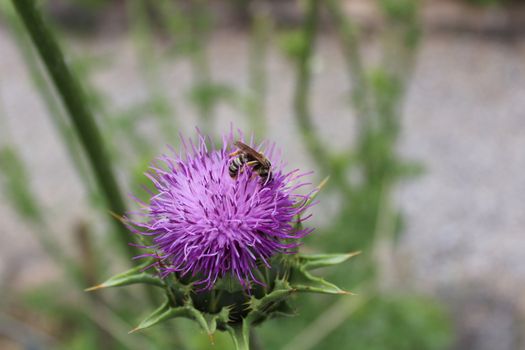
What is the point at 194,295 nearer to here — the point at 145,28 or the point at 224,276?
the point at 224,276

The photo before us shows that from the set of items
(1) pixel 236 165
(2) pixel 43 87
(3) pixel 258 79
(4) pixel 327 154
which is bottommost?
Answer: (4) pixel 327 154

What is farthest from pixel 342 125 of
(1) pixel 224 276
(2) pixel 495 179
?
(1) pixel 224 276


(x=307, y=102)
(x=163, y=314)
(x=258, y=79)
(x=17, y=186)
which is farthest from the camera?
(x=258, y=79)

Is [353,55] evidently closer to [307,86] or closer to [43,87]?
[307,86]

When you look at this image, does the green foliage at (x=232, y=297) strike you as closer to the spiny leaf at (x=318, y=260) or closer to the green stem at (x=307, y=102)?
the spiny leaf at (x=318, y=260)

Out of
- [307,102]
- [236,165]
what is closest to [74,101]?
[236,165]

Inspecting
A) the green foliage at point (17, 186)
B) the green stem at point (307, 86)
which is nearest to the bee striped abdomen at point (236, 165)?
the green stem at point (307, 86)
